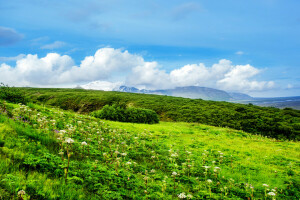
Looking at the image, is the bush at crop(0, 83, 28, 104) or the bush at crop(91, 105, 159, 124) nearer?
the bush at crop(0, 83, 28, 104)

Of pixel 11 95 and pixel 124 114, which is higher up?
pixel 11 95

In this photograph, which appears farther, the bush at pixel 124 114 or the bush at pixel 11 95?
the bush at pixel 124 114

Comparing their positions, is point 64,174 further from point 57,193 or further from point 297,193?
point 297,193

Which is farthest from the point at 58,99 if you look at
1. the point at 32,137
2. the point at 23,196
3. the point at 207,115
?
the point at 23,196

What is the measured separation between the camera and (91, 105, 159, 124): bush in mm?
27344

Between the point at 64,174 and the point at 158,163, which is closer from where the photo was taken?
the point at 64,174

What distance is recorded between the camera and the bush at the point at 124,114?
2734cm

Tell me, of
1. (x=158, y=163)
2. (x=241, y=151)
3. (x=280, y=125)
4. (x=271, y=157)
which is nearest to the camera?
(x=158, y=163)

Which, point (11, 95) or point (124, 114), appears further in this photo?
point (124, 114)

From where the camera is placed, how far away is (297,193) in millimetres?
6645

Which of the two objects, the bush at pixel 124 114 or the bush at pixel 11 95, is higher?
the bush at pixel 11 95

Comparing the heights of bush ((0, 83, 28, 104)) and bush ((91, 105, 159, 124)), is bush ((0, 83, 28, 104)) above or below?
above

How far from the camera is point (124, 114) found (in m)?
28.9

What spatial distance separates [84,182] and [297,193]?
8553 mm
